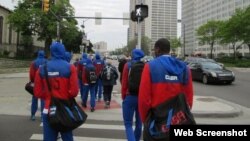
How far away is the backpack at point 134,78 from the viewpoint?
23.7ft

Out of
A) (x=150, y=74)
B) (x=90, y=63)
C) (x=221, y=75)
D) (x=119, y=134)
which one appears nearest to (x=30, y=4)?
(x=221, y=75)

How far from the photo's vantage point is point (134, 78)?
23.7ft

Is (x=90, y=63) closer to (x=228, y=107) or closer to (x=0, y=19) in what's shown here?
(x=228, y=107)

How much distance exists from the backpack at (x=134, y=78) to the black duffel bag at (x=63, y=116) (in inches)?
60.8

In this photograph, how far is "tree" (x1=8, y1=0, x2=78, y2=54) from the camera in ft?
196

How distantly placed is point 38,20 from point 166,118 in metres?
58.4

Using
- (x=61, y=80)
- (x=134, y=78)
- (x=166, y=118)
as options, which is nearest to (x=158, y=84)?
(x=166, y=118)

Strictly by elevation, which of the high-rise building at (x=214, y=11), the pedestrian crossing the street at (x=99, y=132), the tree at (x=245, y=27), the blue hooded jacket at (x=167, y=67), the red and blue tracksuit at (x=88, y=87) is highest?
the high-rise building at (x=214, y=11)

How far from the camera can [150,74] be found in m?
4.62

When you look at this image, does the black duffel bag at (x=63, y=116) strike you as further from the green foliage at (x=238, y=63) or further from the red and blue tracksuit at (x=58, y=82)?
the green foliage at (x=238, y=63)

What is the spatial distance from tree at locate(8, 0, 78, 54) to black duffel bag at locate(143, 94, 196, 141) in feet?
182

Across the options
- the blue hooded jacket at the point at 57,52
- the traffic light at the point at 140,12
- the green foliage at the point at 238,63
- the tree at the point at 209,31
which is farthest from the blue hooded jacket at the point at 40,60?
the tree at the point at 209,31

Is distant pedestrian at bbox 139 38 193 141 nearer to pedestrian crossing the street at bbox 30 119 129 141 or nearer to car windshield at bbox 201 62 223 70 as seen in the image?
pedestrian crossing the street at bbox 30 119 129 141

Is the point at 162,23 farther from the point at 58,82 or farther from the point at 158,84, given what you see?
the point at 158,84
